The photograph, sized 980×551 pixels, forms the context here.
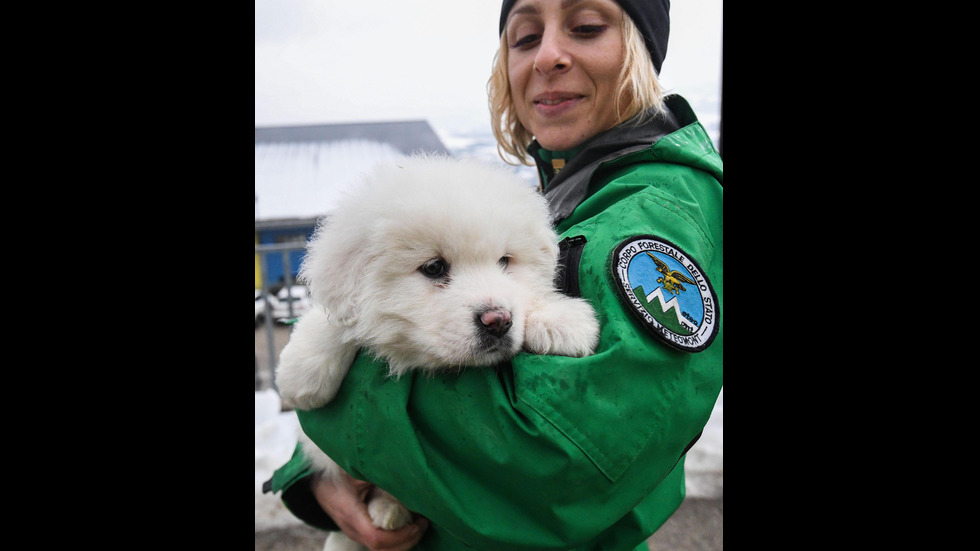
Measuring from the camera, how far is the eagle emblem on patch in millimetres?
1339

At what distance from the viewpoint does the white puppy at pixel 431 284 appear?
144 cm

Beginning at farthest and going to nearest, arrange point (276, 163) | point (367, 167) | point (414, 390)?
point (276, 163) → point (367, 167) → point (414, 390)

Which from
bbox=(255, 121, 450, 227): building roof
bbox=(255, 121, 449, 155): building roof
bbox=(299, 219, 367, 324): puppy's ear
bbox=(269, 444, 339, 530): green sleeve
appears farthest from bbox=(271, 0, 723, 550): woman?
bbox=(255, 121, 449, 155): building roof

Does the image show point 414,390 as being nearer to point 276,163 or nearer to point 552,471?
point 552,471

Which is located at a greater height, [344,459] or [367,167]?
[367,167]

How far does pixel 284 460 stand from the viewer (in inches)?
178

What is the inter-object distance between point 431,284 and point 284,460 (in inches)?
143

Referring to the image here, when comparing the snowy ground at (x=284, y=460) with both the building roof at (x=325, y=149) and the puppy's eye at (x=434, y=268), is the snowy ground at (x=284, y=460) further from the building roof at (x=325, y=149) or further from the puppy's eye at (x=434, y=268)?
the puppy's eye at (x=434, y=268)

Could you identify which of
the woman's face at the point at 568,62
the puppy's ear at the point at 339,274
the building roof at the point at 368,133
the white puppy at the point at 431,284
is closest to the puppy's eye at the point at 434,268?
the white puppy at the point at 431,284

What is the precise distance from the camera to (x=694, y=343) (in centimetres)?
135

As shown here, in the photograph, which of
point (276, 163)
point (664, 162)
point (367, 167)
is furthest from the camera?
point (276, 163)

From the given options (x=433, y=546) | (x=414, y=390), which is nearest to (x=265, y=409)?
(x=433, y=546)

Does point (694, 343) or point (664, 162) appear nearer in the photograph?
point (694, 343)

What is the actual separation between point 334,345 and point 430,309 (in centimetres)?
35
